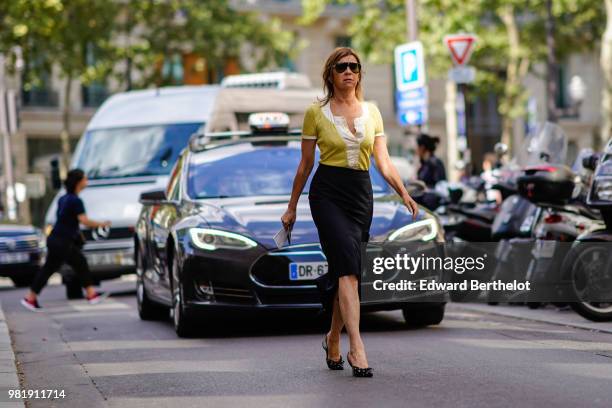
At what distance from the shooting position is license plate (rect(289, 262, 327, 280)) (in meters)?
10.6

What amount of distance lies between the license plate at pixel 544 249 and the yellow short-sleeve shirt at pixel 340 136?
414cm

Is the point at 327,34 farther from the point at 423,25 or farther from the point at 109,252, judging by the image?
the point at 109,252

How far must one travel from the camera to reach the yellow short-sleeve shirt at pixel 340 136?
27.2 ft

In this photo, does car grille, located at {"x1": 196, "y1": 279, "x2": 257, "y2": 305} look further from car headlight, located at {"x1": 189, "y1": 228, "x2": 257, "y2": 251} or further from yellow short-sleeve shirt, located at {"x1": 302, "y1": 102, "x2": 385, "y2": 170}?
yellow short-sleeve shirt, located at {"x1": 302, "y1": 102, "x2": 385, "y2": 170}

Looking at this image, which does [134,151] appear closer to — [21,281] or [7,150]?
[21,281]

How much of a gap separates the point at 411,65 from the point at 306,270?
8.98m

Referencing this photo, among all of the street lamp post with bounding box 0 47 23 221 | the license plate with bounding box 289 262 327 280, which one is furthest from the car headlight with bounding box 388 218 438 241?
the street lamp post with bounding box 0 47 23 221

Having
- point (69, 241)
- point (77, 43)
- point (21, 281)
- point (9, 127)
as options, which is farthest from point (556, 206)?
A: point (77, 43)

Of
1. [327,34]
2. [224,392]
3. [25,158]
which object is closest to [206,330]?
[224,392]

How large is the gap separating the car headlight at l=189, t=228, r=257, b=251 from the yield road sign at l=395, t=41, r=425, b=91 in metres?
8.55

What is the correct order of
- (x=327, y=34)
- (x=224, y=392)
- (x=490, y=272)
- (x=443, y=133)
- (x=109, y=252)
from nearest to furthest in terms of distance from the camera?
(x=224, y=392), (x=490, y=272), (x=109, y=252), (x=327, y=34), (x=443, y=133)

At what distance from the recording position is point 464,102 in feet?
62.5

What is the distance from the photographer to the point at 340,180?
8297 mm

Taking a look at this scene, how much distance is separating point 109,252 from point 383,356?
9.85m
